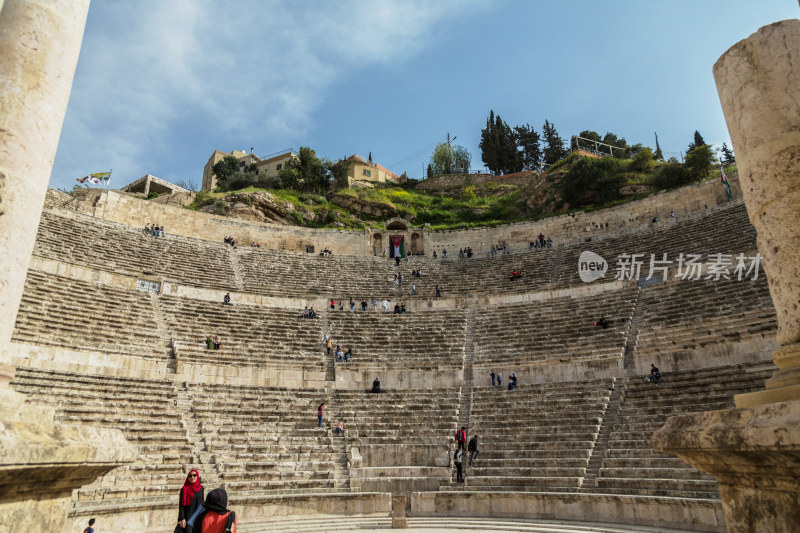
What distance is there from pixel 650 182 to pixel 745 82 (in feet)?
118

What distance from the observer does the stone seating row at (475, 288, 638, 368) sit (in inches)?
723

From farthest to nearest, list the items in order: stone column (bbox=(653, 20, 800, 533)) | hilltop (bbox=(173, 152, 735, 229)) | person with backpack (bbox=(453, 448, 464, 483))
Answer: hilltop (bbox=(173, 152, 735, 229)) → person with backpack (bbox=(453, 448, 464, 483)) → stone column (bbox=(653, 20, 800, 533))

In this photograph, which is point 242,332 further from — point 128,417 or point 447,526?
point 447,526

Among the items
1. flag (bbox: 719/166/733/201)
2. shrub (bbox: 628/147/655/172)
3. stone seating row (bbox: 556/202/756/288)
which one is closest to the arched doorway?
stone seating row (bbox: 556/202/756/288)

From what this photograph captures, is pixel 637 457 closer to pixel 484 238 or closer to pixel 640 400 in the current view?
pixel 640 400

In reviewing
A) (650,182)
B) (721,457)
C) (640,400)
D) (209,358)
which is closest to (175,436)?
(209,358)

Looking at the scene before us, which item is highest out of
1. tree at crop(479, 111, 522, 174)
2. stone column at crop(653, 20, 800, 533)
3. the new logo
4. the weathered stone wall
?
tree at crop(479, 111, 522, 174)

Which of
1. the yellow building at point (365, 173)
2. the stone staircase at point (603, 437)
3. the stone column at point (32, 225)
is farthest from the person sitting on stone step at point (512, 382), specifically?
the yellow building at point (365, 173)

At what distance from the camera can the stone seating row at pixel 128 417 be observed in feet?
38.2

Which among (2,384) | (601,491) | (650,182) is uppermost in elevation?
(650,182)

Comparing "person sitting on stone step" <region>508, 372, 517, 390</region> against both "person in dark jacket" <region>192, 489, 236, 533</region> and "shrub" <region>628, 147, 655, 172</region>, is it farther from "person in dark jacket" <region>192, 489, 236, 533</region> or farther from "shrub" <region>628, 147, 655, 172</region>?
"shrub" <region>628, 147, 655, 172</region>

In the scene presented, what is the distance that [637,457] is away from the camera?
40.7 feet

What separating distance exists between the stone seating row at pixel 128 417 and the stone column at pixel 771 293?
12.0m

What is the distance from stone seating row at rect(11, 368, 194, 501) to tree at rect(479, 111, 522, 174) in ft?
159
